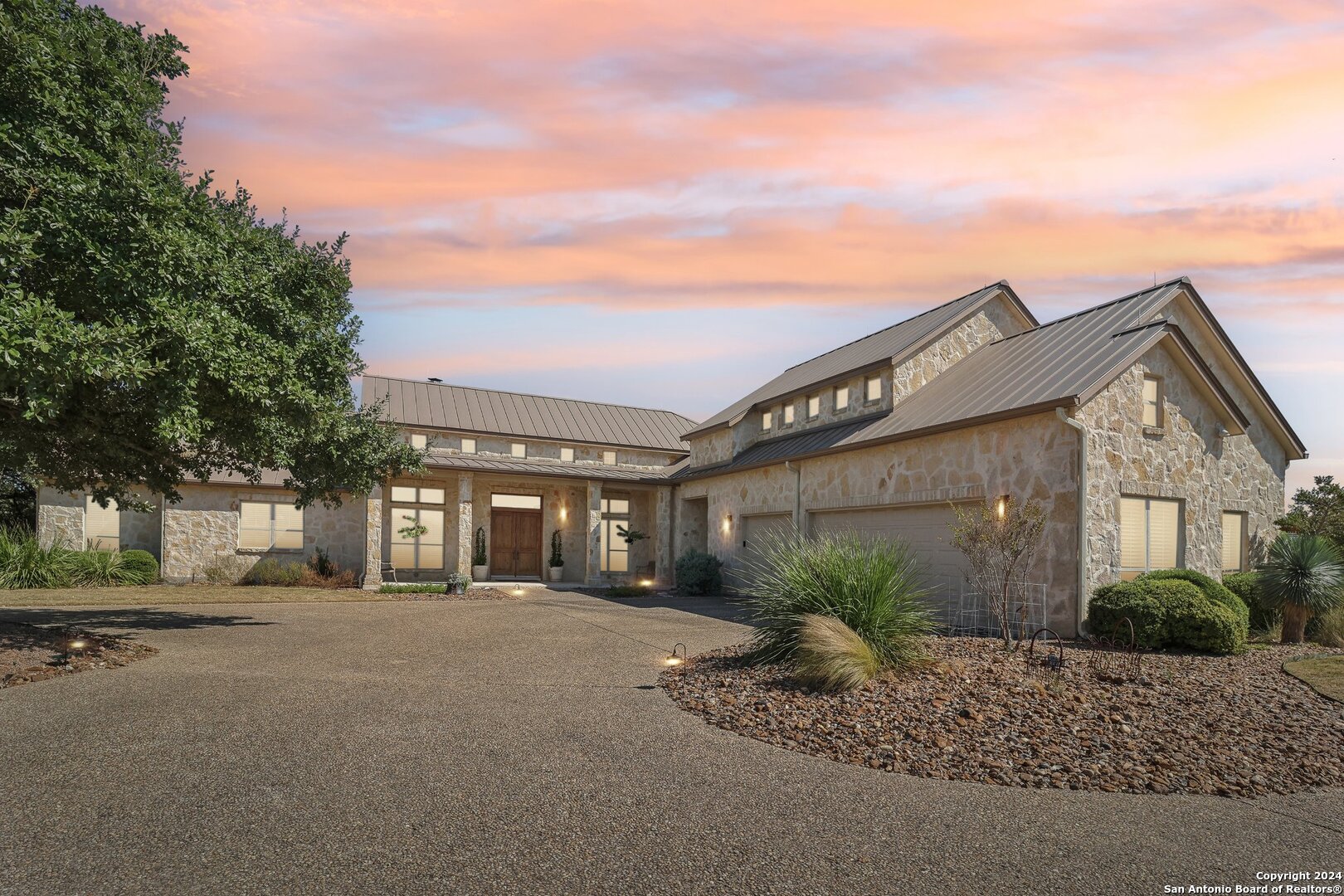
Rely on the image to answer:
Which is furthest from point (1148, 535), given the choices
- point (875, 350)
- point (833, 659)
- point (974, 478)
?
point (833, 659)

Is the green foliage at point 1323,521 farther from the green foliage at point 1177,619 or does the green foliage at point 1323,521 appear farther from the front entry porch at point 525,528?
the front entry porch at point 525,528

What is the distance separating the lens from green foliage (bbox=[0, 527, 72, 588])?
2084 cm

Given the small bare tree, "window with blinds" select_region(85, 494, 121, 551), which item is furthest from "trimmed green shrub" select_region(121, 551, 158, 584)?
the small bare tree

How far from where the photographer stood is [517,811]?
17.1 feet

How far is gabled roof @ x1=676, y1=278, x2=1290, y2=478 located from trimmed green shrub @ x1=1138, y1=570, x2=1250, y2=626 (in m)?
3.18

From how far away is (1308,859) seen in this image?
4742mm

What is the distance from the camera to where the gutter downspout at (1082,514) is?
43.3 feet

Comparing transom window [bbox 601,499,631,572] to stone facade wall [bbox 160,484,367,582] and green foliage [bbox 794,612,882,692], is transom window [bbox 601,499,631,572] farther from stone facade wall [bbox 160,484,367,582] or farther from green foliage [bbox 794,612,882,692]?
green foliage [bbox 794,612,882,692]

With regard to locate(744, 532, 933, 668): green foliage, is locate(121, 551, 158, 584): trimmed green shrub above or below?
below

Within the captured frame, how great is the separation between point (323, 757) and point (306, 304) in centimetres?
878

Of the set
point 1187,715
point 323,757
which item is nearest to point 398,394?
point 323,757

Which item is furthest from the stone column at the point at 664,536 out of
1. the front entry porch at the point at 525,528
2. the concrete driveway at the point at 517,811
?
the concrete driveway at the point at 517,811

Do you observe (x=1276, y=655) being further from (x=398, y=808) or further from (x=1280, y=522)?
(x=398, y=808)

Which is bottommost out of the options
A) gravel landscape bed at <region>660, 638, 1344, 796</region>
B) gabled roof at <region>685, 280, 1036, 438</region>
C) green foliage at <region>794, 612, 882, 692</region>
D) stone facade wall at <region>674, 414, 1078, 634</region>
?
gravel landscape bed at <region>660, 638, 1344, 796</region>
